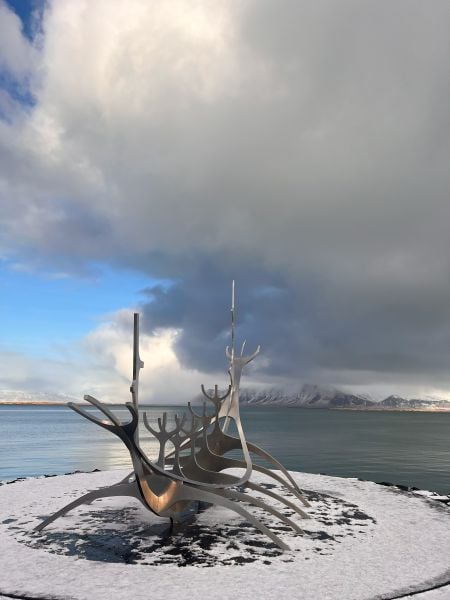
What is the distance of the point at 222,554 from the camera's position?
11.0 metres

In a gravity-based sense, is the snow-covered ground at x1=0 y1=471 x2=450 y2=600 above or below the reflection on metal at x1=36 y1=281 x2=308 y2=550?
below

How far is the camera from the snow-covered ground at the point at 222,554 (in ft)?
30.1

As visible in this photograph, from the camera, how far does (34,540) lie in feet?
39.8

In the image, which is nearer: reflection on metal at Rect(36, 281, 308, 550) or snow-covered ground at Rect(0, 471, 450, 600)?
snow-covered ground at Rect(0, 471, 450, 600)

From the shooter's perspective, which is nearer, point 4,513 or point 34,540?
point 34,540

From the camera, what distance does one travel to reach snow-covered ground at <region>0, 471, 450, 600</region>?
9.17 m

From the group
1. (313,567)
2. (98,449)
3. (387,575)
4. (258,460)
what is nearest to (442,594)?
(387,575)

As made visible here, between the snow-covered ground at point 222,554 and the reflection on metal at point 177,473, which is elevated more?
the reflection on metal at point 177,473

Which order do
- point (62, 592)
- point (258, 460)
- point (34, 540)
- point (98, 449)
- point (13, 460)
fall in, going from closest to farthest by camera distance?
point (62, 592) < point (34, 540) < point (13, 460) < point (258, 460) < point (98, 449)

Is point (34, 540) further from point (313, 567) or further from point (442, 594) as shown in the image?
point (442, 594)

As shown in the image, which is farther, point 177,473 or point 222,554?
point 177,473

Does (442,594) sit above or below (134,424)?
below

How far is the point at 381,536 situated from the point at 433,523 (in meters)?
2.40

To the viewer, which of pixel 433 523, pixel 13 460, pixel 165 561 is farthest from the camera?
pixel 13 460
